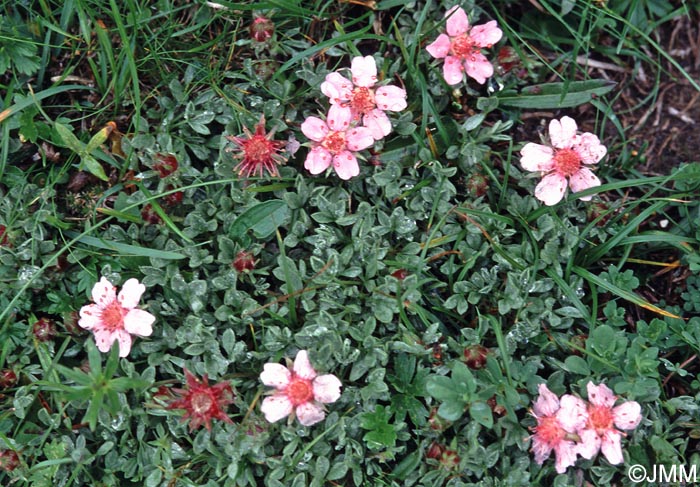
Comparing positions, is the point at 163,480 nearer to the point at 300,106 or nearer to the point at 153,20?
the point at 300,106

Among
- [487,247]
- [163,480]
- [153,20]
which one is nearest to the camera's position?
[163,480]

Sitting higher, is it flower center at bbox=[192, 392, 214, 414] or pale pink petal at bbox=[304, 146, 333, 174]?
pale pink petal at bbox=[304, 146, 333, 174]

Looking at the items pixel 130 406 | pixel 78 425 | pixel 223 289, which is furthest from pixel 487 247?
pixel 78 425

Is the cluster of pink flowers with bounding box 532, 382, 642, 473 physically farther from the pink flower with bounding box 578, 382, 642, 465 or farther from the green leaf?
the green leaf

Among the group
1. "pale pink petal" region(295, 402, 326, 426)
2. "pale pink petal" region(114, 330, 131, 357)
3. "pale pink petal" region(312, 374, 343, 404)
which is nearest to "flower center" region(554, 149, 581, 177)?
"pale pink petal" region(312, 374, 343, 404)

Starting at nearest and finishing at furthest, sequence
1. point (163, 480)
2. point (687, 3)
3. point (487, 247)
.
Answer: point (163, 480) < point (487, 247) < point (687, 3)

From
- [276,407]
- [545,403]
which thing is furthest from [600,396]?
[276,407]
